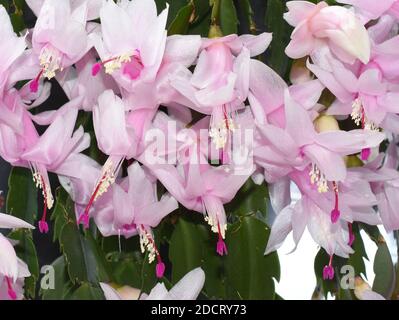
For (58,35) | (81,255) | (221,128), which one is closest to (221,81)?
(221,128)

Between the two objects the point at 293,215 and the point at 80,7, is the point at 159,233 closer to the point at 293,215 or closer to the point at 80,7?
the point at 293,215

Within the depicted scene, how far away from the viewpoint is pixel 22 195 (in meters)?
0.75

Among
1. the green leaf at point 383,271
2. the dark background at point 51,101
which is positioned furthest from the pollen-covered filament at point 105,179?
the green leaf at point 383,271

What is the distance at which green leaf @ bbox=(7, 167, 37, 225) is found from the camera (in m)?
0.74

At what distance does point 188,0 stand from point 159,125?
0.14m

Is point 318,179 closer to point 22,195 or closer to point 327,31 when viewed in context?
point 327,31

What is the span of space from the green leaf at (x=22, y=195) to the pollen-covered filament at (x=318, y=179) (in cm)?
29

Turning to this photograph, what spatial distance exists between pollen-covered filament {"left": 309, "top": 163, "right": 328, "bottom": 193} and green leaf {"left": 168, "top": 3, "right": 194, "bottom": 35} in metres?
0.17

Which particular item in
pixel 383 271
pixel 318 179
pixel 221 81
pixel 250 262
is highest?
pixel 221 81

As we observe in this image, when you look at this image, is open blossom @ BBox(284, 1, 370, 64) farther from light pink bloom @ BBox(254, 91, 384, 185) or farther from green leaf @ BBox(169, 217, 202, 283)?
green leaf @ BBox(169, 217, 202, 283)

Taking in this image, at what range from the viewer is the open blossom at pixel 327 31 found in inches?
23.8

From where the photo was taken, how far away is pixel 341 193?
2.28 feet

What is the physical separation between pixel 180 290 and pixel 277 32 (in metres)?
0.27

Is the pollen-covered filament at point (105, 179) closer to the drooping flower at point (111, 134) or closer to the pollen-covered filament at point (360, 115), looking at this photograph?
the drooping flower at point (111, 134)
